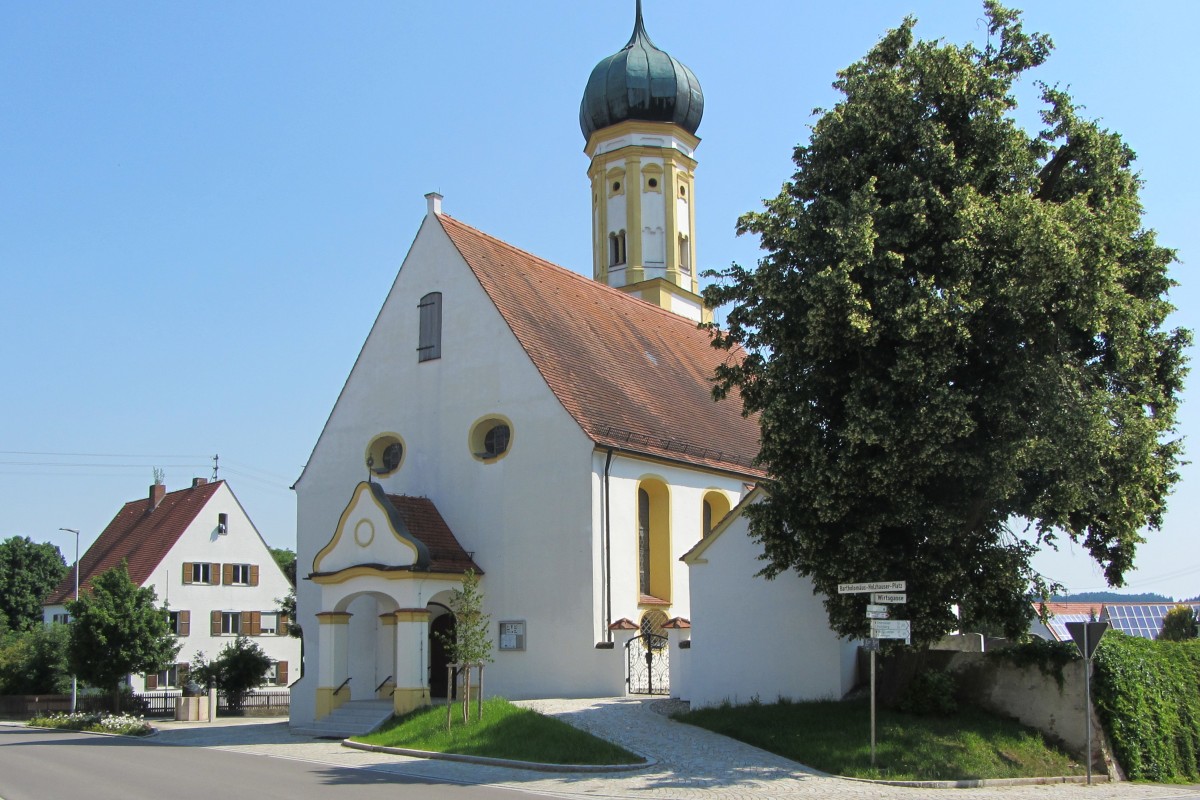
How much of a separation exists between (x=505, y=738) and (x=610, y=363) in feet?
40.9

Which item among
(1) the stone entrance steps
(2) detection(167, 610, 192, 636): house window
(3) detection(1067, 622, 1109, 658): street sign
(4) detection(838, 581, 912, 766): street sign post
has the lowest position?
(1) the stone entrance steps

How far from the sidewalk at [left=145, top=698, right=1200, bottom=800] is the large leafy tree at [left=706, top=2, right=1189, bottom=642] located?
2.79 meters

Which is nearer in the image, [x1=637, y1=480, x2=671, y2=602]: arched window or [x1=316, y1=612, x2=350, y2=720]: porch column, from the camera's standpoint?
[x1=316, y1=612, x2=350, y2=720]: porch column

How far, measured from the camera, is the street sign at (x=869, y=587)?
15539mm

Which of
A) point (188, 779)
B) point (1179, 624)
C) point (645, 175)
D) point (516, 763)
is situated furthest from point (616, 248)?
point (188, 779)

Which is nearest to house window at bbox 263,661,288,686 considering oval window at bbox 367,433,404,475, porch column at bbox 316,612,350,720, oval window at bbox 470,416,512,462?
oval window at bbox 367,433,404,475

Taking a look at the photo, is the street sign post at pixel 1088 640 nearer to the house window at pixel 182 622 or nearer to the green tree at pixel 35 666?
the green tree at pixel 35 666

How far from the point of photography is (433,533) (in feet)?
83.6

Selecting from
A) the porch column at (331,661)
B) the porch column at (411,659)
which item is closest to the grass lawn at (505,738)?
the porch column at (411,659)

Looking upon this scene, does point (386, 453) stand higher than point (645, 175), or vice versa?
point (645, 175)

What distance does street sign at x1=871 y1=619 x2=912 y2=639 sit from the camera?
50.4 ft

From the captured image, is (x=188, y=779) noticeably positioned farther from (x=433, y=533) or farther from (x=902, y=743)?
(x=902, y=743)

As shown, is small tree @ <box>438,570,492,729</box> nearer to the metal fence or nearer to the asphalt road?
the asphalt road

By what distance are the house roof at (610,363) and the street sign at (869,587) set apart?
8.78 meters
